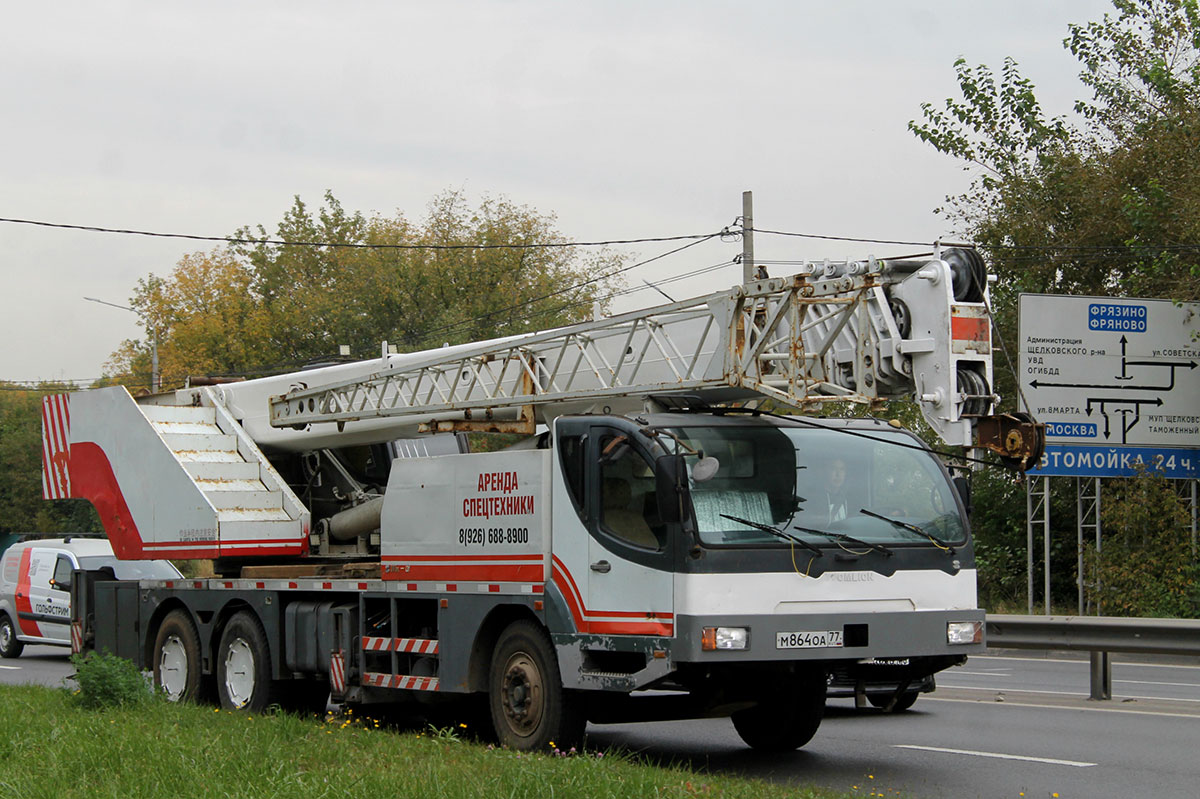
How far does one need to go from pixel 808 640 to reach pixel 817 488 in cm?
100

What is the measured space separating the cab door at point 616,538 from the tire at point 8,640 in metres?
16.5

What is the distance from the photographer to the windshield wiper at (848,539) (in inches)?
368

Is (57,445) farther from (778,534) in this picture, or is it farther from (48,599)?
(778,534)

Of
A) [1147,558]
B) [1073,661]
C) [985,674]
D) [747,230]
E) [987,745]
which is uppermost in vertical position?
[747,230]

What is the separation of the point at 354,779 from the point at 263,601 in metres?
5.22

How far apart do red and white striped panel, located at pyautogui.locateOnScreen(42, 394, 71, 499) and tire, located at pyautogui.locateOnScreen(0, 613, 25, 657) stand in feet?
27.3

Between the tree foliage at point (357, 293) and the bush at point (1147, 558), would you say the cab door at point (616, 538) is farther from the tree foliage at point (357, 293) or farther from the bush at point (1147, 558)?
the tree foliage at point (357, 293)

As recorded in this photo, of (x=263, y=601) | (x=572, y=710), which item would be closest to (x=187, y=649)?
(x=263, y=601)

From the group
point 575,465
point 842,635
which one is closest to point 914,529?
point 842,635

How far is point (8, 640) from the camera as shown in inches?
935

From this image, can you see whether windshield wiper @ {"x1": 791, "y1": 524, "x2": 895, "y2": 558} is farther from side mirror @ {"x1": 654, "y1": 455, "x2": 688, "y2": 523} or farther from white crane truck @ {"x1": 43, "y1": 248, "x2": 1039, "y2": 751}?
side mirror @ {"x1": 654, "y1": 455, "x2": 688, "y2": 523}

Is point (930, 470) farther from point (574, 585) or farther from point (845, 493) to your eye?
point (574, 585)

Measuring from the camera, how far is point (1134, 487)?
25469mm

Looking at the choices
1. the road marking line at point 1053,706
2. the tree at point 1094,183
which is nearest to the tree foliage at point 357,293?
the tree at point 1094,183
